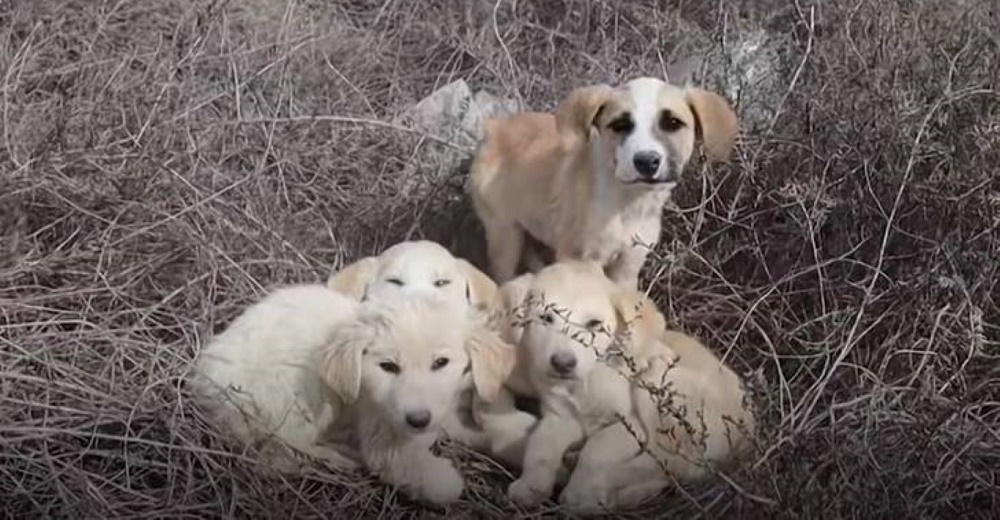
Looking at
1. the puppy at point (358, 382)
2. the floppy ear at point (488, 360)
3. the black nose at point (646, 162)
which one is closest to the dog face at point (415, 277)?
the puppy at point (358, 382)

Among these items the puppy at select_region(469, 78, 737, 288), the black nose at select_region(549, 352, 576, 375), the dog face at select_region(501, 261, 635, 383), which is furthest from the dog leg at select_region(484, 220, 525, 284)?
the black nose at select_region(549, 352, 576, 375)

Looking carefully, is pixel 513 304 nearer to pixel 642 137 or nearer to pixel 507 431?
pixel 507 431

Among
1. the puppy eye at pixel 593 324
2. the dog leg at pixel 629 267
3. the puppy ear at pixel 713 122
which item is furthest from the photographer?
the dog leg at pixel 629 267

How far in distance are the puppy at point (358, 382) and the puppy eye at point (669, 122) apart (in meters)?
0.78

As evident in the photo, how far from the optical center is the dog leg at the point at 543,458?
398 centimetres

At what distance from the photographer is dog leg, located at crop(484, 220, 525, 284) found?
200 inches

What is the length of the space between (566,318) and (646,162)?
60 cm

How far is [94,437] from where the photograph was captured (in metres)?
3.99

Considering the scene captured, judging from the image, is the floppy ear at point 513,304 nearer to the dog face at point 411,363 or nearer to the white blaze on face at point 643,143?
the dog face at point 411,363

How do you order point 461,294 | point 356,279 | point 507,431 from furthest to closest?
point 356,279 → point 461,294 → point 507,431

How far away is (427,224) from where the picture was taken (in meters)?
5.35

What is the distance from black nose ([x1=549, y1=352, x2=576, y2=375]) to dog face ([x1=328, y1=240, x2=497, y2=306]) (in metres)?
0.42

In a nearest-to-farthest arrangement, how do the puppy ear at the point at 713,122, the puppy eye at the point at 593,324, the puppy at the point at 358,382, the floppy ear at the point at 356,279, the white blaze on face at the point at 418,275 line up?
1. the puppy at the point at 358,382
2. the puppy eye at the point at 593,324
3. the white blaze on face at the point at 418,275
4. the floppy ear at the point at 356,279
5. the puppy ear at the point at 713,122

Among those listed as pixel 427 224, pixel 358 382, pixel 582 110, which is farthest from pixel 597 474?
pixel 427 224
